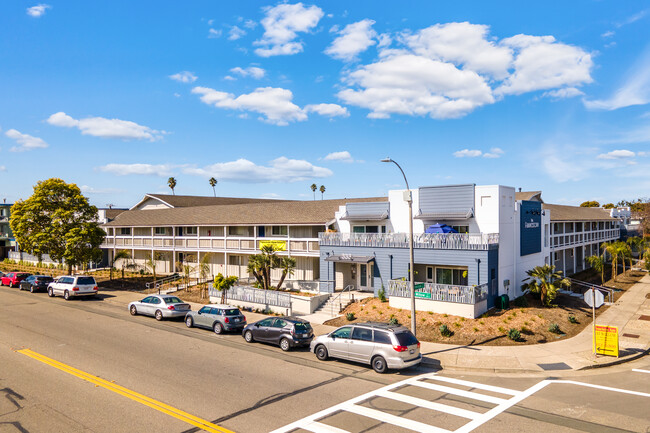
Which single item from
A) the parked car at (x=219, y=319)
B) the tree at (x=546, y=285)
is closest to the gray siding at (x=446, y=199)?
the tree at (x=546, y=285)

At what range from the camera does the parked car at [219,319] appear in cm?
2214

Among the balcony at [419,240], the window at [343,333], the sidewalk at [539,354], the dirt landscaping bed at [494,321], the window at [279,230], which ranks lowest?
the sidewalk at [539,354]

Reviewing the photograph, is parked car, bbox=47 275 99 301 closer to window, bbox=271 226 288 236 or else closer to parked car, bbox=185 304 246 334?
window, bbox=271 226 288 236

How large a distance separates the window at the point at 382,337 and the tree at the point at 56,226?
32.1 m

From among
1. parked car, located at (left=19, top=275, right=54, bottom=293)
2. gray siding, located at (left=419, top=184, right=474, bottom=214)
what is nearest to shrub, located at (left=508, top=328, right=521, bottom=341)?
gray siding, located at (left=419, top=184, right=474, bottom=214)

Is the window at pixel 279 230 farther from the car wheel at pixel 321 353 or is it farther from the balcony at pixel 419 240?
the car wheel at pixel 321 353

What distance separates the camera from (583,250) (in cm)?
4744

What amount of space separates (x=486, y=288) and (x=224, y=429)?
18.5m

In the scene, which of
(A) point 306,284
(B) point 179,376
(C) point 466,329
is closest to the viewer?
(B) point 179,376

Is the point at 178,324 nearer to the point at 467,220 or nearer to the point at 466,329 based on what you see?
the point at 466,329

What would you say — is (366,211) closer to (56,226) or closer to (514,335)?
(514,335)

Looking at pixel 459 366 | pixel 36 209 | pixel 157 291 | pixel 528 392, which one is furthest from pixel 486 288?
pixel 36 209

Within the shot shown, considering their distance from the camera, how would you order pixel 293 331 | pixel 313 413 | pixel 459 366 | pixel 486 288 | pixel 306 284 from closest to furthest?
pixel 313 413
pixel 459 366
pixel 293 331
pixel 486 288
pixel 306 284

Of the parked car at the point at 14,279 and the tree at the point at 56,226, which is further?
the parked car at the point at 14,279
